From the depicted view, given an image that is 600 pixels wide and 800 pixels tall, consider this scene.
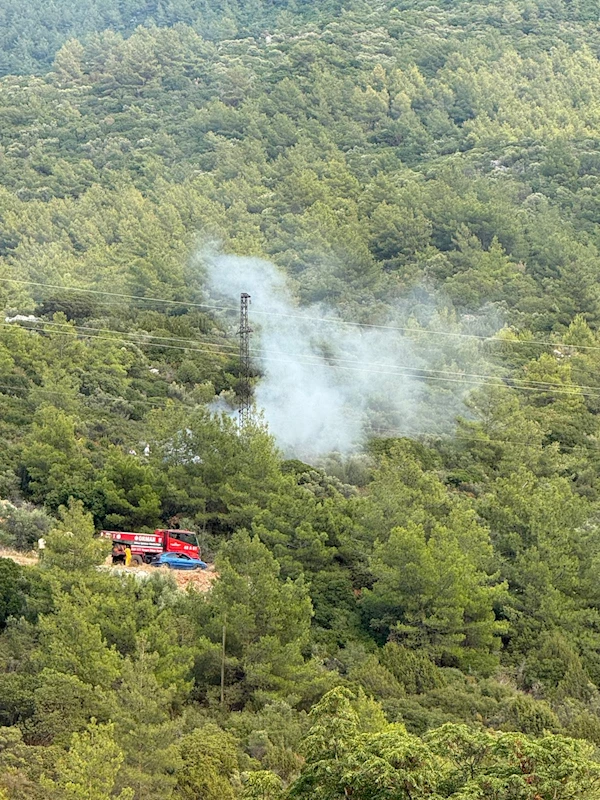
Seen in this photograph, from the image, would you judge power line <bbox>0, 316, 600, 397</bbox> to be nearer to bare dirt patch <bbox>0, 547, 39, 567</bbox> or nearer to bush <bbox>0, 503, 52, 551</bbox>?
bush <bbox>0, 503, 52, 551</bbox>

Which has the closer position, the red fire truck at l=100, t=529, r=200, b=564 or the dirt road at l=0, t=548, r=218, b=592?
the dirt road at l=0, t=548, r=218, b=592

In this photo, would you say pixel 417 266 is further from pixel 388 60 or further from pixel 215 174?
pixel 388 60

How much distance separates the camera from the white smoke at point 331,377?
2470 inches

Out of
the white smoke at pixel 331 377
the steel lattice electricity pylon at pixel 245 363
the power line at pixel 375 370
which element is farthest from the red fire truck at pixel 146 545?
the power line at pixel 375 370

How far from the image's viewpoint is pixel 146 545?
44344 millimetres

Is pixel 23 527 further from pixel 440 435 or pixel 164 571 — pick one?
pixel 440 435

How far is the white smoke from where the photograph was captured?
62.8m

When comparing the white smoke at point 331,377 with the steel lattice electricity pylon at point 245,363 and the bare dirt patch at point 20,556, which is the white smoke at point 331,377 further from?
the bare dirt patch at point 20,556

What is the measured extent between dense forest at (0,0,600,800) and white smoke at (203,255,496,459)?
27.8 inches

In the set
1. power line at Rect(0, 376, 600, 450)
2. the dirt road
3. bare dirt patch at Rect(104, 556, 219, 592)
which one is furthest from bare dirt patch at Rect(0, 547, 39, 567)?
power line at Rect(0, 376, 600, 450)

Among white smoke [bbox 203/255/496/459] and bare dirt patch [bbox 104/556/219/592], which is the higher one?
white smoke [bbox 203/255/496/459]

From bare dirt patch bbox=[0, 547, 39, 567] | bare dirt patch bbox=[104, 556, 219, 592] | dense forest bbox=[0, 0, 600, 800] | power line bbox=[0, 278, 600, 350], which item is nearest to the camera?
dense forest bbox=[0, 0, 600, 800]

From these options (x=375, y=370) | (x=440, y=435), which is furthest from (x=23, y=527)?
(x=375, y=370)

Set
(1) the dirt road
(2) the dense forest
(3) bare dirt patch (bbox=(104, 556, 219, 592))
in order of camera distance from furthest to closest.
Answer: (1) the dirt road
(3) bare dirt patch (bbox=(104, 556, 219, 592))
(2) the dense forest
